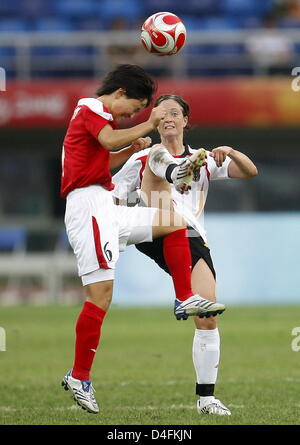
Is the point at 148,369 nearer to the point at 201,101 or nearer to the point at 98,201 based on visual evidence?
the point at 98,201

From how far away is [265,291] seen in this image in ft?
58.8

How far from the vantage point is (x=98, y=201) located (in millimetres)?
6594

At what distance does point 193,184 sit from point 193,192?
0.26 feet

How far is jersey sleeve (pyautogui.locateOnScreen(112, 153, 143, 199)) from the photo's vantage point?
7.48 m

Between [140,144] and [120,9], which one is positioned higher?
[120,9]

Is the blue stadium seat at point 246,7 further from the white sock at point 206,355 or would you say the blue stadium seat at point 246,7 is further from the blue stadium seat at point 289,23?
the white sock at point 206,355

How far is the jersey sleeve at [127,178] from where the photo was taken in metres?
7.48

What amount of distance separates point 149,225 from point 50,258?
41.1ft

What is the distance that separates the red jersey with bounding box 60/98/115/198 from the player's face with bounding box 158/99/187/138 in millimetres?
685

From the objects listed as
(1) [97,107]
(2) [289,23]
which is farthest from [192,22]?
(1) [97,107]

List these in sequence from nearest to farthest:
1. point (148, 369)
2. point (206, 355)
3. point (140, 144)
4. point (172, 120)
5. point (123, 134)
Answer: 1. point (123, 134)
2. point (206, 355)
3. point (140, 144)
4. point (172, 120)
5. point (148, 369)

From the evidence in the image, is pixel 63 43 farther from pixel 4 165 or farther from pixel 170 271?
pixel 170 271

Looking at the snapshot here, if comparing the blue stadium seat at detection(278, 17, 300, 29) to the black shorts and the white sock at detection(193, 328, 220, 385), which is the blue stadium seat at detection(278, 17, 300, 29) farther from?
the white sock at detection(193, 328, 220, 385)
